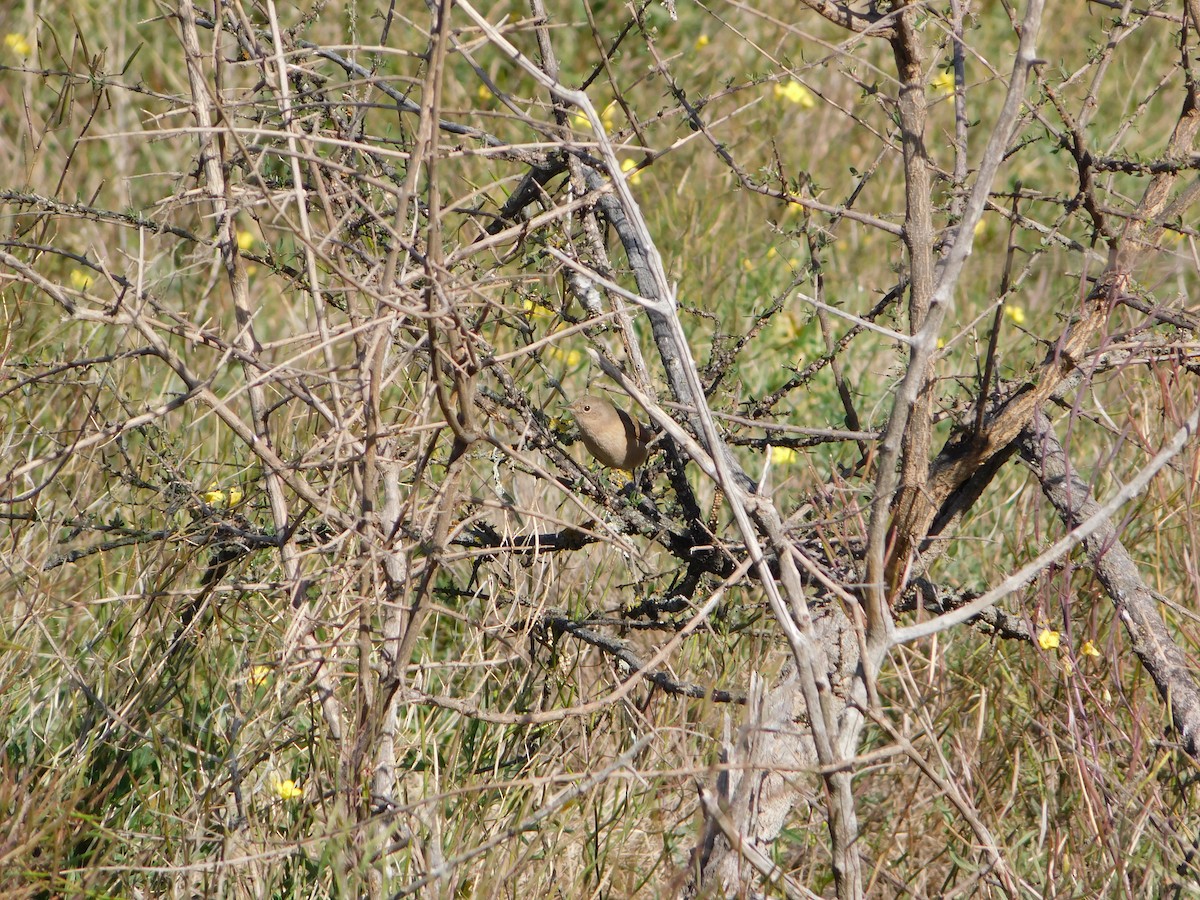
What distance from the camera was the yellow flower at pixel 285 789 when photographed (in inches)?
96.0

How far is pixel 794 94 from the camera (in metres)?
5.48

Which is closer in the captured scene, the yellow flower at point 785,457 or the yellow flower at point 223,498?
the yellow flower at point 223,498

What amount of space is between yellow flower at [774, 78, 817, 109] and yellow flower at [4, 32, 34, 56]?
3444mm

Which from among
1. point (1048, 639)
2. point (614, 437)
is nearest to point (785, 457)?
point (614, 437)

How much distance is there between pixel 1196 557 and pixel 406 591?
4.85ft

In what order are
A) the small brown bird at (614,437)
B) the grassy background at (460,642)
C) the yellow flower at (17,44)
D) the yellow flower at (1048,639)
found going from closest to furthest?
the grassy background at (460,642), the yellow flower at (1048,639), the small brown bird at (614,437), the yellow flower at (17,44)

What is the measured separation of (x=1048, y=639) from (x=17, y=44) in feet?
17.1

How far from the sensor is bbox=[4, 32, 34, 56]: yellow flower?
5.65m

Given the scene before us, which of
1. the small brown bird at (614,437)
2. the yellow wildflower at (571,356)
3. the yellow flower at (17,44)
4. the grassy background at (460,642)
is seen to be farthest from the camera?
the yellow flower at (17,44)

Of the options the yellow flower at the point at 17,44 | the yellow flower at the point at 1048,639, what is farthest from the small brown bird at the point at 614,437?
the yellow flower at the point at 17,44

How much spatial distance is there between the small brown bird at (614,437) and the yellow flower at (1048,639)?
0.97 m

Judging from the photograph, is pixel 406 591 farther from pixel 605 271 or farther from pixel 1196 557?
pixel 1196 557

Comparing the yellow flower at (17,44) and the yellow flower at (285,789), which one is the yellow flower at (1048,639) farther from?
the yellow flower at (17,44)

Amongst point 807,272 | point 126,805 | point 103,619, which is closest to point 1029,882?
point 807,272
